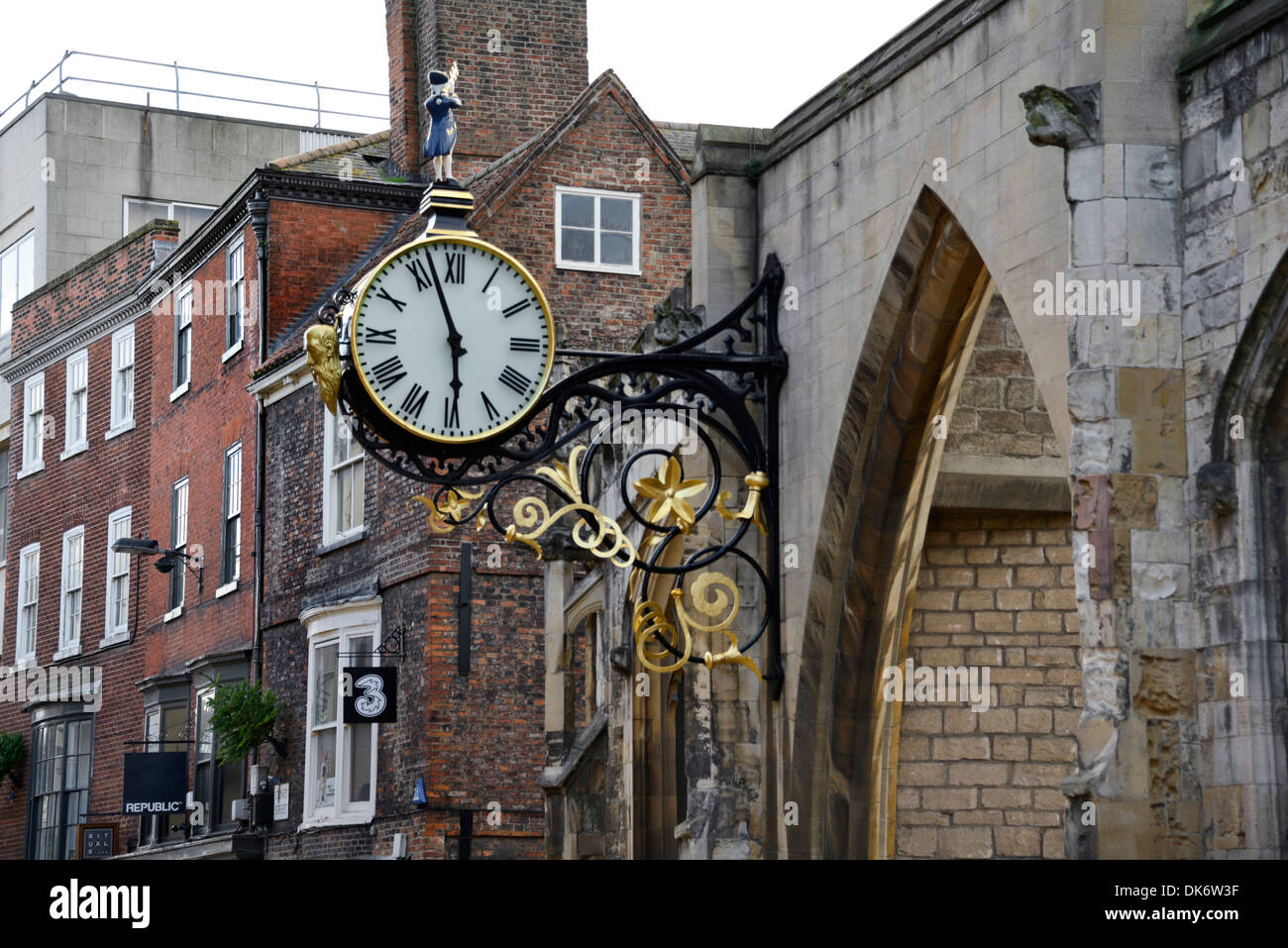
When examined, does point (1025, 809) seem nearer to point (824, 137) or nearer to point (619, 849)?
point (619, 849)

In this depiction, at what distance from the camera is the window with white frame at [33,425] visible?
36.7 m

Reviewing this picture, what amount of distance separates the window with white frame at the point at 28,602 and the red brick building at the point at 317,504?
4.70 ft

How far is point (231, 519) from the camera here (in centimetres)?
2870

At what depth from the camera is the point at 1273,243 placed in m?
8.37

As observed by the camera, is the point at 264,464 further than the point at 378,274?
Yes

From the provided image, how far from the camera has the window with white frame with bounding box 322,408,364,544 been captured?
25.6 metres

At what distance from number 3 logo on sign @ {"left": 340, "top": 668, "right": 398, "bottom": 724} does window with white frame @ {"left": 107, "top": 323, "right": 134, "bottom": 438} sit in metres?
11.5

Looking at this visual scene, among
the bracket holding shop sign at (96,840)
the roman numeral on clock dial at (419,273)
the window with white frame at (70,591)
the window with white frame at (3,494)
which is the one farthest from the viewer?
the window with white frame at (3,494)

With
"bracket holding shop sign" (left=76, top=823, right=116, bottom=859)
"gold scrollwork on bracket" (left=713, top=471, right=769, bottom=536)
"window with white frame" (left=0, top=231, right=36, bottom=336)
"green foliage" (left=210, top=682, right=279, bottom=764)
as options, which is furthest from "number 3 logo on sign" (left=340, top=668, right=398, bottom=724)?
"window with white frame" (left=0, top=231, right=36, bottom=336)

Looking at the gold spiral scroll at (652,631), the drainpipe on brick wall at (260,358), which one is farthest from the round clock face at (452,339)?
the drainpipe on brick wall at (260,358)

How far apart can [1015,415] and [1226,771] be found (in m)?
6.49

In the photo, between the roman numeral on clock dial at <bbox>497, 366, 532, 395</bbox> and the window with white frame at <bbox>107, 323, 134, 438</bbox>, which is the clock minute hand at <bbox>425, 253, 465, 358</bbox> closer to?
the roman numeral on clock dial at <bbox>497, 366, 532, 395</bbox>

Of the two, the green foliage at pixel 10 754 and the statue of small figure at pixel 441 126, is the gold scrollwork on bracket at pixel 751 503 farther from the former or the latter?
the green foliage at pixel 10 754
